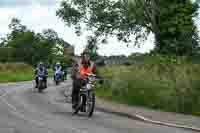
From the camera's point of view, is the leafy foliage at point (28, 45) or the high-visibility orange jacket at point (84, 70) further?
the leafy foliage at point (28, 45)

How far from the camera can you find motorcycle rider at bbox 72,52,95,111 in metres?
17.7

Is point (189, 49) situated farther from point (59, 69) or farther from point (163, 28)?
point (59, 69)

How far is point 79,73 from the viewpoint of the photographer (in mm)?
17906

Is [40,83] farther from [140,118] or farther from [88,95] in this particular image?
[140,118]

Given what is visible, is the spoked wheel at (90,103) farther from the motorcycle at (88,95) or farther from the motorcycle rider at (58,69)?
the motorcycle rider at (58,69)

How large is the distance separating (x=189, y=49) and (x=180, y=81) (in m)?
30.8

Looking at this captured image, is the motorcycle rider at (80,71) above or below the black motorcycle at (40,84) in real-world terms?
above

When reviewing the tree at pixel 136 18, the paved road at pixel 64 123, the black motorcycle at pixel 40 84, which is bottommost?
the paved road at pixel 64 123

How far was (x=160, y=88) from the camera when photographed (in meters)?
21.1

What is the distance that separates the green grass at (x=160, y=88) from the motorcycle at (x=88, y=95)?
281 centimetres

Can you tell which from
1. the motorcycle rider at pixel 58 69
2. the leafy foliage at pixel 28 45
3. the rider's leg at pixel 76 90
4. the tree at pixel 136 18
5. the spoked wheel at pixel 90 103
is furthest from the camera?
the leafy foliage at pixel 28 45

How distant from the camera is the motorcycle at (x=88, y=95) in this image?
17.1 metres

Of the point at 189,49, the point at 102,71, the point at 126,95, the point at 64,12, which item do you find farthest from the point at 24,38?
the point at 126,95

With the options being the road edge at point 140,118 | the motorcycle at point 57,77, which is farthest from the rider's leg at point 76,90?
the motorcycle at point 57,77
